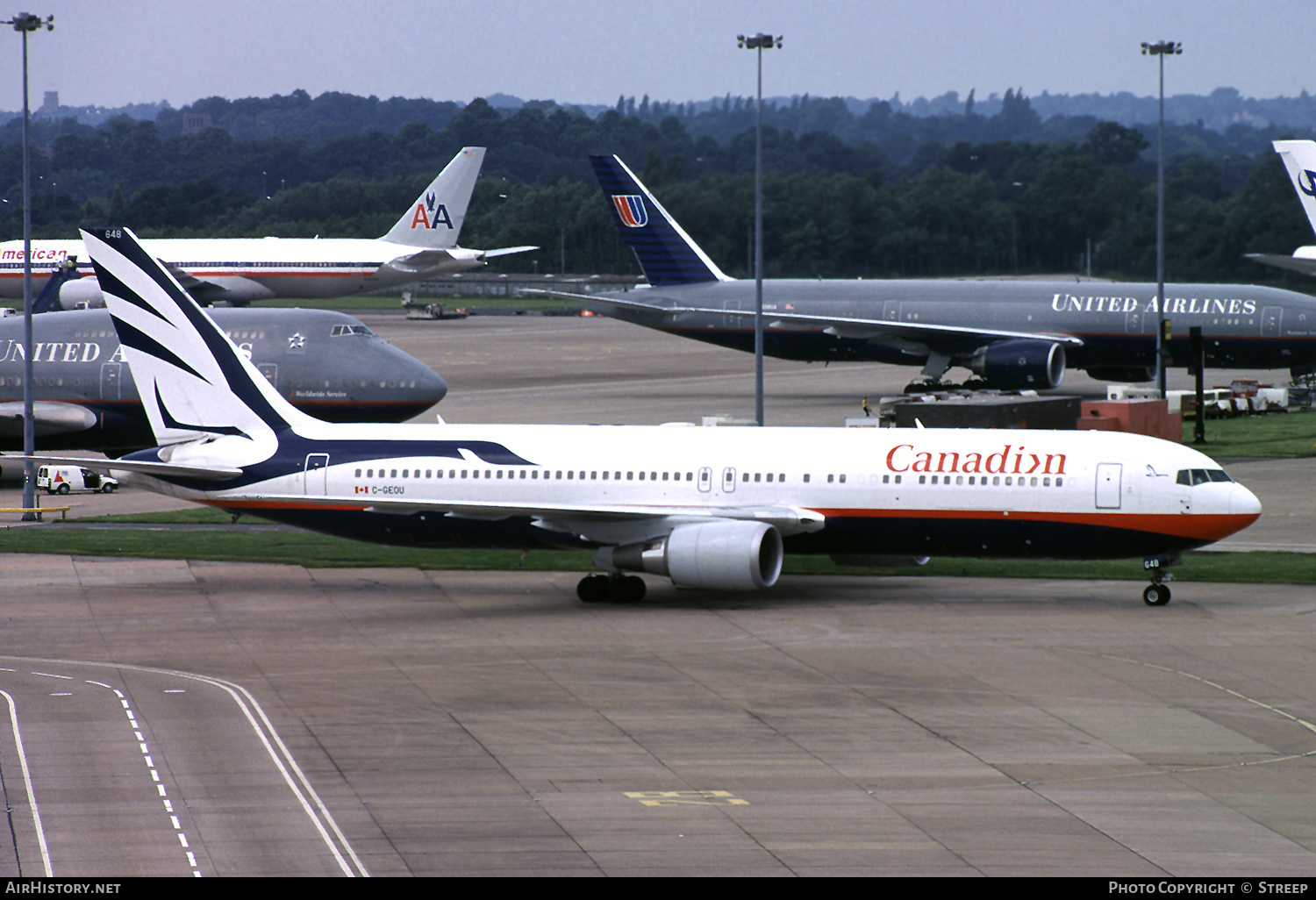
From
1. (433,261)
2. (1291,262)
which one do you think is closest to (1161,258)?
(1291,262)

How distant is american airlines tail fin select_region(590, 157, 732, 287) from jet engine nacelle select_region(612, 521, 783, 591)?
44.1 m

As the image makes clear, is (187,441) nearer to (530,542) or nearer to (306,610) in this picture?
(306,610)

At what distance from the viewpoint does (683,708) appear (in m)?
28.0

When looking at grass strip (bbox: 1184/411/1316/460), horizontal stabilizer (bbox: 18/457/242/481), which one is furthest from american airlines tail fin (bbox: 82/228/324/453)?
grass strip (bbox: 1184/411/1316/460)

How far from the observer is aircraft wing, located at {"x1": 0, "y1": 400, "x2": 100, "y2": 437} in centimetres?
5772

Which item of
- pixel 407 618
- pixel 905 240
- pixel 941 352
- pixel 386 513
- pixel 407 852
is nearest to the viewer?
pixel 407 852

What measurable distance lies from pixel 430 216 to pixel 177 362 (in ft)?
290

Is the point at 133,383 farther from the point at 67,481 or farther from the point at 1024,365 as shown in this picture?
the point at 1024,365

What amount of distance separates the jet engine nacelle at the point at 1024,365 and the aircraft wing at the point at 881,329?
3.20ft

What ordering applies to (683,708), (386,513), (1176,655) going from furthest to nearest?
(386,513), (1176,655), (683,708)

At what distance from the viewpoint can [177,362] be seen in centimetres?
4088

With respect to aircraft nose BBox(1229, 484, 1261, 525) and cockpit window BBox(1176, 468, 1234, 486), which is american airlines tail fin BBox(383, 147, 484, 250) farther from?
aircraft nose BBox(1229, 484, 1261, 525)
